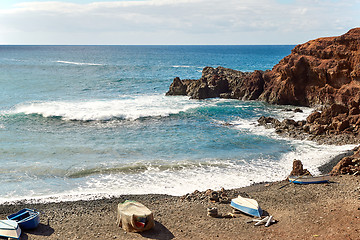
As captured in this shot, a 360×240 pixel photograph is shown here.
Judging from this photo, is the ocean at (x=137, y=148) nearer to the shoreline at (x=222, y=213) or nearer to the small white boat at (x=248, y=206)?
the shoreline at (x=222, y=213)

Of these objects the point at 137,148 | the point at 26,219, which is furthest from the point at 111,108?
the point at 26,219

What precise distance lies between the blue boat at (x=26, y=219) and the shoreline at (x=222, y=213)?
277 millimetres

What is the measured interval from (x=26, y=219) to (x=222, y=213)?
28.4 ft

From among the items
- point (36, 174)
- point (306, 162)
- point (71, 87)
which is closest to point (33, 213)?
point (36, 174)

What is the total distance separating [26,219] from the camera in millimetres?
14852

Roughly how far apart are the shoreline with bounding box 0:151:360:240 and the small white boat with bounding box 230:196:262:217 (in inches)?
15.0

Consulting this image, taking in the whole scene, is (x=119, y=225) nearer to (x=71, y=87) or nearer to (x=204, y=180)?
(x=204, y=180)

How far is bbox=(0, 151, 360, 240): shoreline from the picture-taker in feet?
46.2

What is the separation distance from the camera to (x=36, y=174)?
21.8 metres

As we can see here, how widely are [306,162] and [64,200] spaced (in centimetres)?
1562

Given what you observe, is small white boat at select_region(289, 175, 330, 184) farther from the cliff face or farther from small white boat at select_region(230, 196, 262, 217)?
the cliff face

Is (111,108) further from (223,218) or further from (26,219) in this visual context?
(223,218)

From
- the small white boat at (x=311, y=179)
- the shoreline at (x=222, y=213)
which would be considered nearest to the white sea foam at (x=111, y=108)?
the shoreline at (x=222, y=213)

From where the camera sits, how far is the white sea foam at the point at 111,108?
3712 cm
